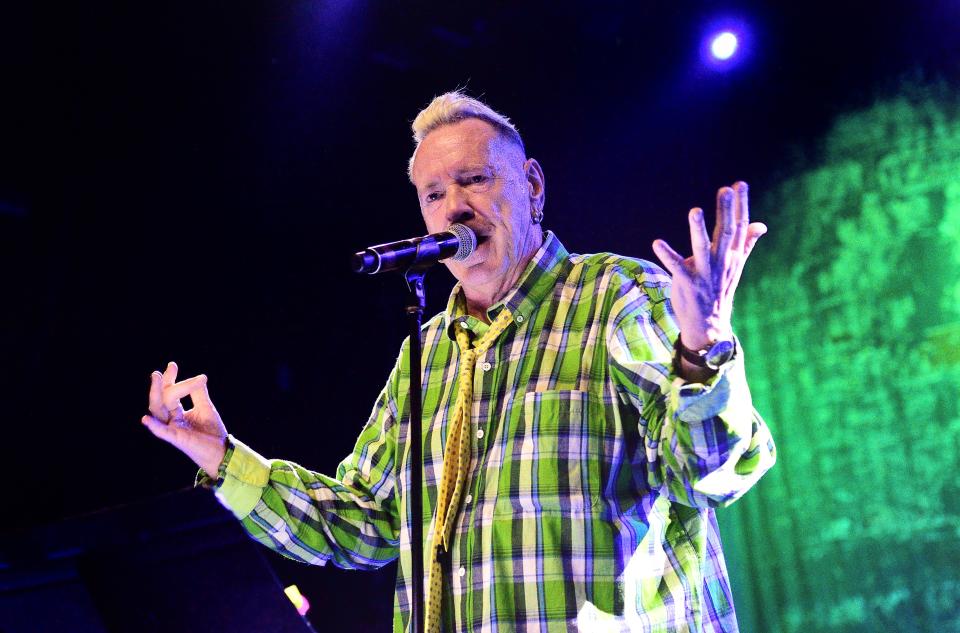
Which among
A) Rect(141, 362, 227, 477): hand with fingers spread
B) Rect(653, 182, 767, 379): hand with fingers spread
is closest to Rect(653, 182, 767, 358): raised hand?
Rect(653, 182, 767, 379): hand with fingers spread

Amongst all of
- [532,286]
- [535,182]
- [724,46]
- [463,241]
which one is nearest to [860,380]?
[724,46]

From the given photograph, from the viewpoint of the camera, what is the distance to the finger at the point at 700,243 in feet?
4.50

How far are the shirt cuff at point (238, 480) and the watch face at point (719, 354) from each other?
1075mm

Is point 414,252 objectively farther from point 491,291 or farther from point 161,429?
point 161,429

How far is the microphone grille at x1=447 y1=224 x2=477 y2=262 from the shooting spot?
6.38ft

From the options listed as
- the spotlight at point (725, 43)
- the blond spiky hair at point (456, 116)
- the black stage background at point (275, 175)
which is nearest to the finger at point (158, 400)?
the blond spiky hair at point (456, 116)

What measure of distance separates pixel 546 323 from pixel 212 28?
2.73 metres

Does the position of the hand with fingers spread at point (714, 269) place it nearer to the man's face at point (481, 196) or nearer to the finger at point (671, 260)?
the finger at point (671, 260)

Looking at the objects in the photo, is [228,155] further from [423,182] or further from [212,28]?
[423,182]

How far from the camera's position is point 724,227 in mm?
1421

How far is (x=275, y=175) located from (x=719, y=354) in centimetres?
338

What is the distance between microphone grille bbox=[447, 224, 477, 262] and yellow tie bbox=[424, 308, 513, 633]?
183mm

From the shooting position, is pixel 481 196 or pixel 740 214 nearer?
pixel 740 214

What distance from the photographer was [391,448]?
2.27 metres
